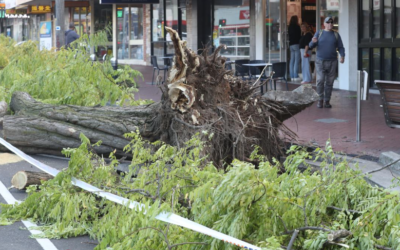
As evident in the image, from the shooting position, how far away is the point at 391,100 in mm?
8547

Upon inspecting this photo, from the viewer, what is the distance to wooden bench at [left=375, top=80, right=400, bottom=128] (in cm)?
842

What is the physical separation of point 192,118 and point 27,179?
2115 millimetres

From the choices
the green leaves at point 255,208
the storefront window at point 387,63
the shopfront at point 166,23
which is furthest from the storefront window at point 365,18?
the green leaves at point 255,208

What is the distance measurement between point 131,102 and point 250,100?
282 centimetres

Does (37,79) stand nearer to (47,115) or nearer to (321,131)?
(47,115)

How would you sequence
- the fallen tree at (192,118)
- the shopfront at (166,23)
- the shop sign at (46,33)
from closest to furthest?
the fallen tree at (192,118) < the shopfront at (166,23) < the shop sign at (46,33)

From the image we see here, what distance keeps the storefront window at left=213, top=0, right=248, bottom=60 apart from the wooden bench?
1679 centimetres

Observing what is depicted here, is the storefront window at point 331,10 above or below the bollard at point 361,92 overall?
above

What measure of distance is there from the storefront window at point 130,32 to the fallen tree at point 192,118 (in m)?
28.7

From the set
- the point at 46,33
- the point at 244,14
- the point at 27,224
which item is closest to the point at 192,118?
the point at 27,224

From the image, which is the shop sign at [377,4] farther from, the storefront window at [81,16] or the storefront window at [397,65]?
the storefront window at [81,16]

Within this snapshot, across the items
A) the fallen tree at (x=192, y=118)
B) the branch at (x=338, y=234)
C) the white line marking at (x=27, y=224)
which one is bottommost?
the white line marking at (x=27, y=224)

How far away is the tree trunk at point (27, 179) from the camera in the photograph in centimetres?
732

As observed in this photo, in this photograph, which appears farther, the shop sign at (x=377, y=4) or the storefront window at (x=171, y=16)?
the storefront window at (x=171, y=16)
